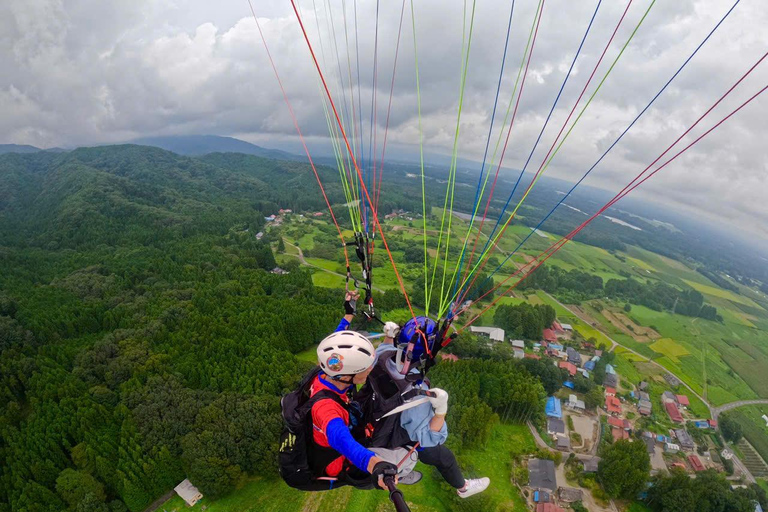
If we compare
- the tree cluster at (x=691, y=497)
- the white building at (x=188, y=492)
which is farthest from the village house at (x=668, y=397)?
the white building at (x=188, y=492)

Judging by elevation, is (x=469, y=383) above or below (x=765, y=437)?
above

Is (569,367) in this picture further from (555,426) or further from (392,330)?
(392,330)

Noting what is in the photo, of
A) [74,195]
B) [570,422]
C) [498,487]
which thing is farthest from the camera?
[74,195]

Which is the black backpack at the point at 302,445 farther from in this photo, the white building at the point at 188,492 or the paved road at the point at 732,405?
the paved road at the point at 732,405

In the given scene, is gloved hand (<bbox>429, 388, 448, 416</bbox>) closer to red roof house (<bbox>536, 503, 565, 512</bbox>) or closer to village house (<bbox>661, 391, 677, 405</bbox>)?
red roof house (<bbox>536, 503, 565, 512</bbox>)

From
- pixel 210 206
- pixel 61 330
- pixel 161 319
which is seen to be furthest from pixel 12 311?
pixel 210 206

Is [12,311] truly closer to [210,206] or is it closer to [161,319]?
[161,319]

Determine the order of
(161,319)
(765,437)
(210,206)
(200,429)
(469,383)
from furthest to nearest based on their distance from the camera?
1. (210,206)
2. (765,437)
3. (161,319)
4. (469,383)
5. (200,429)
